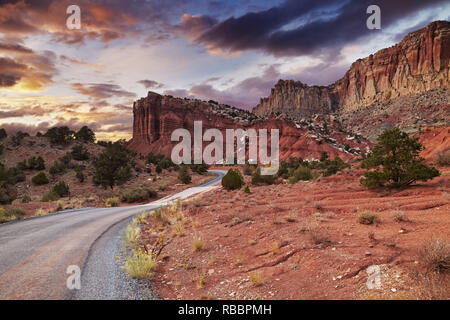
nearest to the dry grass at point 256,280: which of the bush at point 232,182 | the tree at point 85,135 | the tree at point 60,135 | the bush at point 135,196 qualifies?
the bush at point 232,182

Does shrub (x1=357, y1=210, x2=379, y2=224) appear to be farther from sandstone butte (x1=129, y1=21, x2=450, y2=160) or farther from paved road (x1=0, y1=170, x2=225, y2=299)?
sandstone butte (x1=129, y1=21, x2=450, y2=160)

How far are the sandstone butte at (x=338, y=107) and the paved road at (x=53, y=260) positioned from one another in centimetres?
6505

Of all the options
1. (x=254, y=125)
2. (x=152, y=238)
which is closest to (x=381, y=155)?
(x=152, y=238)

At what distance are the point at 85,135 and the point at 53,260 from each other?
219ft

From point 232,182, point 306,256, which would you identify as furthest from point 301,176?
point 306,256

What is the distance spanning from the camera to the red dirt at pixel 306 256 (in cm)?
448

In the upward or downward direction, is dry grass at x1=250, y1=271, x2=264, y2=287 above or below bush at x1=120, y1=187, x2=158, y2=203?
above

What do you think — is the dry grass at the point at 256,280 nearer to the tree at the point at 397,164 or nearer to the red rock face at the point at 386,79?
the tree at the point at 397,164

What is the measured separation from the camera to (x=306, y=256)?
19.4ft

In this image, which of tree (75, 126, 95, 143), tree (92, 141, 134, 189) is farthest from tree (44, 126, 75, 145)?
tree (92, 141, 134, 189)

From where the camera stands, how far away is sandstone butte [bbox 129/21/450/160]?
250ft

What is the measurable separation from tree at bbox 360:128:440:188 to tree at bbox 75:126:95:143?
66449mm

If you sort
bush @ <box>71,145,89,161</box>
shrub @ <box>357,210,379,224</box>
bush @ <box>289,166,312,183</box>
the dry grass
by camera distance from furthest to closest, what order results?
bush @ <box>71,145,89,161</box> < bush @ <box>289,166,312,183</box> < shrub @ <box>357,210,379,224</box> < the dry grass

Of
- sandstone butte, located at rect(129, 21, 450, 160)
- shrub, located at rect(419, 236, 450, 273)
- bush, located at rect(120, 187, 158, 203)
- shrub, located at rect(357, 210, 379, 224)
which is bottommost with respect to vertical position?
bush, located at rect(120, 187, 158, 203)
